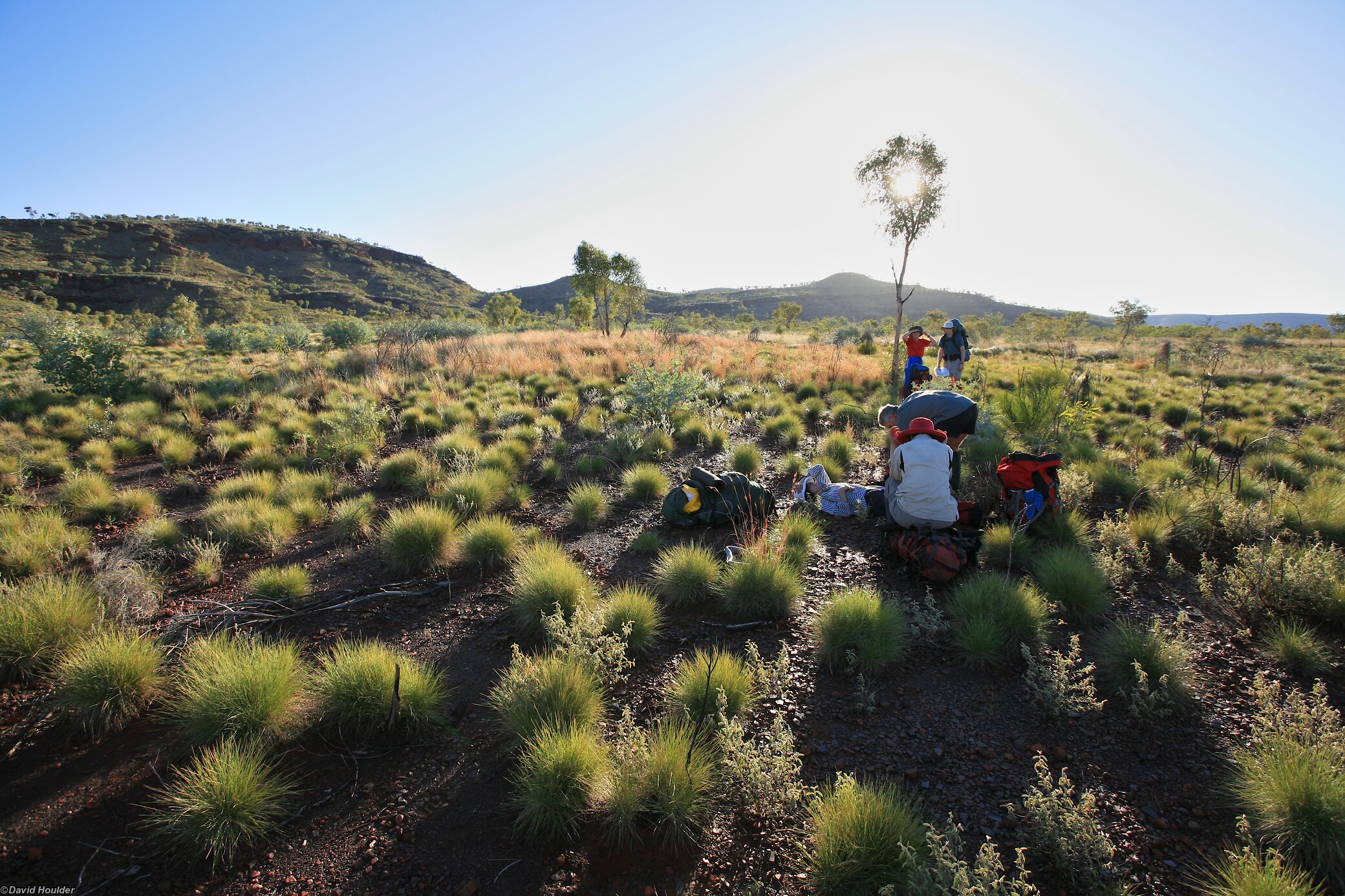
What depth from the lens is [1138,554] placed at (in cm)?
430

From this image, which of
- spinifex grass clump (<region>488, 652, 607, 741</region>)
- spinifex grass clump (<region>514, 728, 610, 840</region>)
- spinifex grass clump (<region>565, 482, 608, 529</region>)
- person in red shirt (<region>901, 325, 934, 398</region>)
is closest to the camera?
spinifex grass clump (<region>514, 728, 610, 840</region>)

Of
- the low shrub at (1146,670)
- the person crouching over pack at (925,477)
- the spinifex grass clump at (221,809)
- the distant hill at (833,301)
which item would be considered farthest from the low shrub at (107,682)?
the distant hill at (833,301)

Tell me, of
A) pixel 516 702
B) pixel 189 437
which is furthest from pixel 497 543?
pixel 189 437

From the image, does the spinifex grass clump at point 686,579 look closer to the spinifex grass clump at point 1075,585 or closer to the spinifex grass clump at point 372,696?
the spinifex grass clump at point 372,696

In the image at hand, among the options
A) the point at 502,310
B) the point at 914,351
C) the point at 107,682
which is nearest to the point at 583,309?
the point at 502,310

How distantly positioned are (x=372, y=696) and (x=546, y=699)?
976 millimetres

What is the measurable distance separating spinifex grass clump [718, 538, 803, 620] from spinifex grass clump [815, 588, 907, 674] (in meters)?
0.38

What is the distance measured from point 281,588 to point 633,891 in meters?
3.62

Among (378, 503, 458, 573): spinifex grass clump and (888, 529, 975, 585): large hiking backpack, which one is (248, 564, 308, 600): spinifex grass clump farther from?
(888, 529, 975, 585): large hiking backpack

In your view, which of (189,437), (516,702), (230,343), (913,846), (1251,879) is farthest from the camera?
(230,343)

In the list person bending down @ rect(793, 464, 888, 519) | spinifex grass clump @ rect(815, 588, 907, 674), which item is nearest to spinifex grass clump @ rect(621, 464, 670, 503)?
person bending down @ rect(793, 464, 888, 519)

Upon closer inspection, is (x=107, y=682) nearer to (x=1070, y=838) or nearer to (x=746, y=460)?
(x=1070, y=838)

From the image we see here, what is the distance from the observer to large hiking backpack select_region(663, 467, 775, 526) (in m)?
5.23

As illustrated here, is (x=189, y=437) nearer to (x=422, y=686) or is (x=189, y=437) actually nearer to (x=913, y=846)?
(x=422, y=686)
